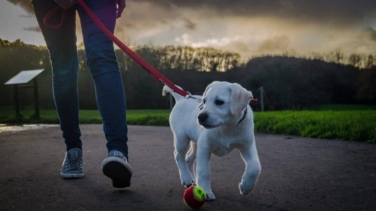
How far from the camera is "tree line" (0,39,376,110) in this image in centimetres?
2092

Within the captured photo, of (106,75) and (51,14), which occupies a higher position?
(51,14)

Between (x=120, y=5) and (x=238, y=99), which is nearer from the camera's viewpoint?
(x=238, y=99)

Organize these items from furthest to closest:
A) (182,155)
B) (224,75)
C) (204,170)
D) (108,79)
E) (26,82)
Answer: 1. (224,75)
2. (26,82)
3. (182,155)
4. (108,79)
5. (204,170)

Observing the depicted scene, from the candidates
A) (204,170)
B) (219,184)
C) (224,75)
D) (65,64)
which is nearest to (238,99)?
(204,170)

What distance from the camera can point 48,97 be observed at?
90.8ft

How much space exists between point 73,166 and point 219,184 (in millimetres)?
1334

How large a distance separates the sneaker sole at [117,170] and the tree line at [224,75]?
14.8 metres

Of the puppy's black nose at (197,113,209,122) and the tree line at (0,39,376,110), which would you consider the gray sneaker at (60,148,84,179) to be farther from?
the tree line at (0,39,376,110)

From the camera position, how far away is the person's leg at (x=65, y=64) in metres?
3.86

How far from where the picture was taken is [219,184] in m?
3.49

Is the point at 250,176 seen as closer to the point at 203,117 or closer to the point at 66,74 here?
the point at 203,117

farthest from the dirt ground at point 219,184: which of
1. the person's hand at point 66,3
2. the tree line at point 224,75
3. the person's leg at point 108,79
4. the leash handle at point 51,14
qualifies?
the tree line at point 224,75

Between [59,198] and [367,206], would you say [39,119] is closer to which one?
[59,198]

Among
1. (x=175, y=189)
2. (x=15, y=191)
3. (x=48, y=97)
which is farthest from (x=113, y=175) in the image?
(x=48, y=97)
